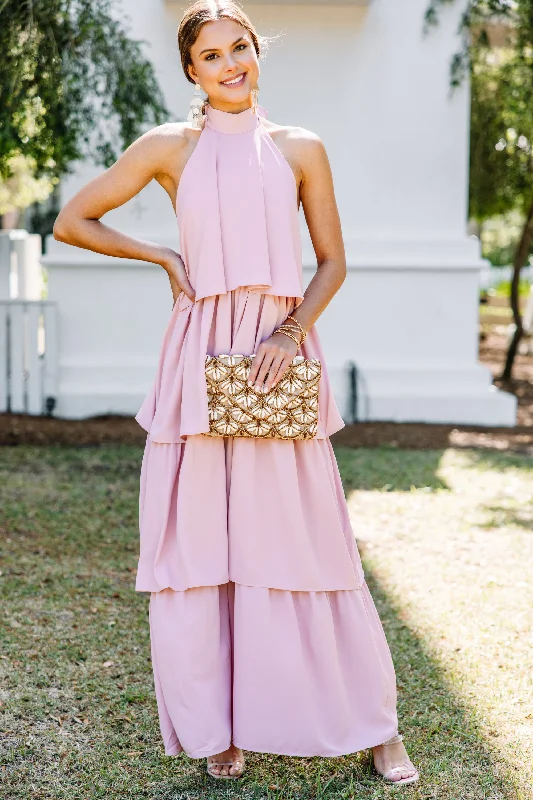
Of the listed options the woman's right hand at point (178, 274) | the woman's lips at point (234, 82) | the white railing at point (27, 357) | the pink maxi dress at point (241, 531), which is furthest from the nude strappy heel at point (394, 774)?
the white railing at point (27, 357)

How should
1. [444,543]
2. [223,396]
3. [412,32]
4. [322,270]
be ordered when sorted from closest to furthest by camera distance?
[223,396] < [322,270] < [444,543] < [412,32]

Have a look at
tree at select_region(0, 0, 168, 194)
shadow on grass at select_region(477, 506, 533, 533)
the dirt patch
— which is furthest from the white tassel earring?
the dirt patch

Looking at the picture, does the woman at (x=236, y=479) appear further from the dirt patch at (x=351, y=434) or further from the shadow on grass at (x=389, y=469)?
the dirt patch at (x=351, y=434)

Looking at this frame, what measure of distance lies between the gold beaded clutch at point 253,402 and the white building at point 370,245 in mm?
6228

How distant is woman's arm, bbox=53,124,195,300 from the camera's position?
2.83 meters

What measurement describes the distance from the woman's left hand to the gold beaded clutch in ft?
0.05

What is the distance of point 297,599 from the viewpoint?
2.88m

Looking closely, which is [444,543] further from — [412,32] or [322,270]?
[412,32]

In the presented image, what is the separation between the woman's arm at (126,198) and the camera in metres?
2.83

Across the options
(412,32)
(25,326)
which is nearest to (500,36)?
(412,32)

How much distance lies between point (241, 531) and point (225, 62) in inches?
52.3

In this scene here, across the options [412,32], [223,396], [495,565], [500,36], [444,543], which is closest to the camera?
[223,396]

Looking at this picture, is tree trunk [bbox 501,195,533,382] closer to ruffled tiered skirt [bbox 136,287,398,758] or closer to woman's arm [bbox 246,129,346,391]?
woman's arm [bbox 246,129,346,391]

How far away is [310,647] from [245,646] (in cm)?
20
